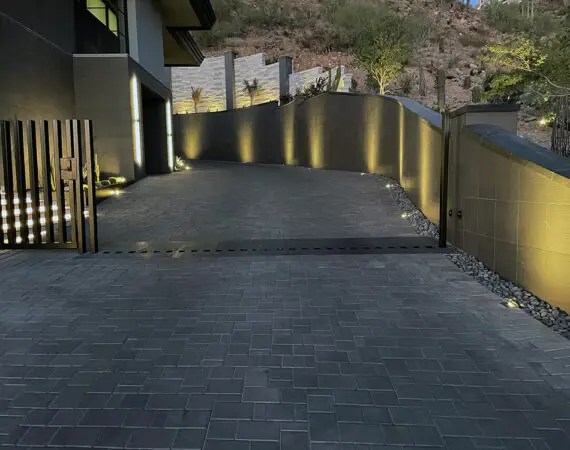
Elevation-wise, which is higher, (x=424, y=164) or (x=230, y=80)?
(x=230, y=80)

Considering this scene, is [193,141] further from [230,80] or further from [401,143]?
[401,143]

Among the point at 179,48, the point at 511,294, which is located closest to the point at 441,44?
the point at 179,48

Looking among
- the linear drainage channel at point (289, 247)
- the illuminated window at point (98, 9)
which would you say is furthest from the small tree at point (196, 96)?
the linear drainage channel at point (289, 247)

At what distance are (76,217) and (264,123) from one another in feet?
56.8

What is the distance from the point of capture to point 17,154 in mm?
6727

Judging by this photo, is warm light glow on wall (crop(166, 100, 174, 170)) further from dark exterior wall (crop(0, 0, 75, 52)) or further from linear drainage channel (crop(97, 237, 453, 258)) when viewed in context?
linear drainage channel (crop(97, 237, 453, 258))

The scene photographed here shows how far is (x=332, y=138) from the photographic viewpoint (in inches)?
670

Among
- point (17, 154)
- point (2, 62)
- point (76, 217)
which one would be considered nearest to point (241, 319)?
point (76, 217)

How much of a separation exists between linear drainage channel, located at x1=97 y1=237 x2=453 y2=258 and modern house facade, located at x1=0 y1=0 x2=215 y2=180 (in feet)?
18.7

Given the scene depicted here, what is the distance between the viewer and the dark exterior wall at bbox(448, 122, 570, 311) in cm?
440

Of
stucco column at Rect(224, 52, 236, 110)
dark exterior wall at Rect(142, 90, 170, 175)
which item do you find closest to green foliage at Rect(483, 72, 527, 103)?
dark exterior wall at Rect(142, 90, 170, 175)

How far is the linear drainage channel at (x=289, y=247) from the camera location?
21.8 feet

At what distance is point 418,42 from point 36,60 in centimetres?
2930

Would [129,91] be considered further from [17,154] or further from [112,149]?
[17,154]
